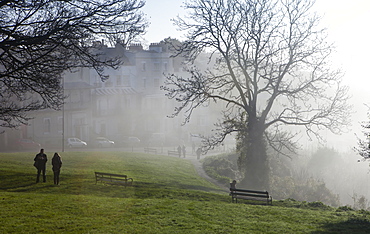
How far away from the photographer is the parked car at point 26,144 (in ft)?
175

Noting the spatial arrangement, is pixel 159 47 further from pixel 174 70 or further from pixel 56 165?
pixel 56 165

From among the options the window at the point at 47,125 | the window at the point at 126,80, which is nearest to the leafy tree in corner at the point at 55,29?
the window at the point at 47,125

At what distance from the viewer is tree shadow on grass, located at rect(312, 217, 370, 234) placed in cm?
1468

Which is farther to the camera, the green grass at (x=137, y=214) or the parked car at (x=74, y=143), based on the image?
the parked car at (x=74, y=143)

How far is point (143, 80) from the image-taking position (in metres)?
86.0

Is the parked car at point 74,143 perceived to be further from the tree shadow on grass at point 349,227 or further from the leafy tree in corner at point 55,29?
the tree shadow on grass at point 349,227

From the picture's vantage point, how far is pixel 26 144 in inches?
2117

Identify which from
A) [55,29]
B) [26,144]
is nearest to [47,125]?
[26,144]

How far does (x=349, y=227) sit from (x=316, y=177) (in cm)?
2957

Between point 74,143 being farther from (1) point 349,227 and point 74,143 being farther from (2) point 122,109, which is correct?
(1) point 349,227

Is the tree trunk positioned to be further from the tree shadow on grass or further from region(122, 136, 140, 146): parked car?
region(122, 136, 140, 146): parked car

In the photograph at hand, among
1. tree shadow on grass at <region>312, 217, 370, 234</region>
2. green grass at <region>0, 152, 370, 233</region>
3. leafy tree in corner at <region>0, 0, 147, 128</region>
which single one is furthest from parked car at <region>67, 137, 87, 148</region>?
tree shadow on grass at <region>312, 217, 370, 234</region>

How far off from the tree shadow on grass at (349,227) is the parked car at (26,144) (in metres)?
45.8

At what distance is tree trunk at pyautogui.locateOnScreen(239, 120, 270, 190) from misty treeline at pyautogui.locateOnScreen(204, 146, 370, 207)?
47.4 inches
